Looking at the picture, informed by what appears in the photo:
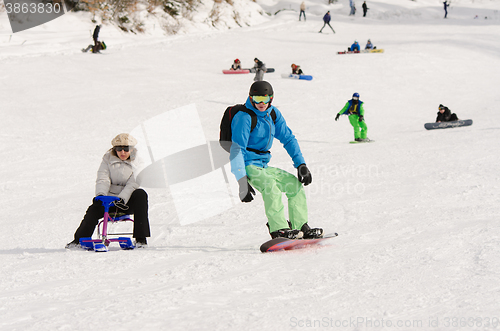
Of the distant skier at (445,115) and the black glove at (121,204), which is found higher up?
the black glove at (121,204)

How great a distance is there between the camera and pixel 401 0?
43469mm

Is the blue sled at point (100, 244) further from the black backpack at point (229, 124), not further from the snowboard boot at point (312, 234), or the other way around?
the snowboard boot at point (312, 234)

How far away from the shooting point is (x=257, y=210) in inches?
243

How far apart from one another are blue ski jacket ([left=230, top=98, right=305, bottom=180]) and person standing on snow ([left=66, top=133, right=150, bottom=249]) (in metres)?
1.07

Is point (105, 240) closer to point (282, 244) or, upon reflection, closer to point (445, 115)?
point (282, 244)

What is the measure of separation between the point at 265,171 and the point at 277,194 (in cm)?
26

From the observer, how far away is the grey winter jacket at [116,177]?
4270 mm

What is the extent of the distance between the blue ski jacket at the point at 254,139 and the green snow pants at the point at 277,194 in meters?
0.12

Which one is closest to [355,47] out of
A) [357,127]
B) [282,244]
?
[357,127]

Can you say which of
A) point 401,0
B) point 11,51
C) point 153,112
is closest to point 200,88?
point 153,112

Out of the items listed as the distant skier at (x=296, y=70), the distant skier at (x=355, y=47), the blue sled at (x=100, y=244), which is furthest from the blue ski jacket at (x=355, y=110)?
the distant skier at (x=355, y=47)

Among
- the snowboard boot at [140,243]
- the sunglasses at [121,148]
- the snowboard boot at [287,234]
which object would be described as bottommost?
the snowboard boot at [140,243]

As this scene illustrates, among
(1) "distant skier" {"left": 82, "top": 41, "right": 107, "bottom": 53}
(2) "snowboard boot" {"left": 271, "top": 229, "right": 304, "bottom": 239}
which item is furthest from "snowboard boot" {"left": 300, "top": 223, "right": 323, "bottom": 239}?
(1) "distant skier" {"left": 82, "top": 41, "right": 107, "bottom": 53}

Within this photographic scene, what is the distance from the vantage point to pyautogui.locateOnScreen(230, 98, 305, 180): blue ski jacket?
3.92 metres
